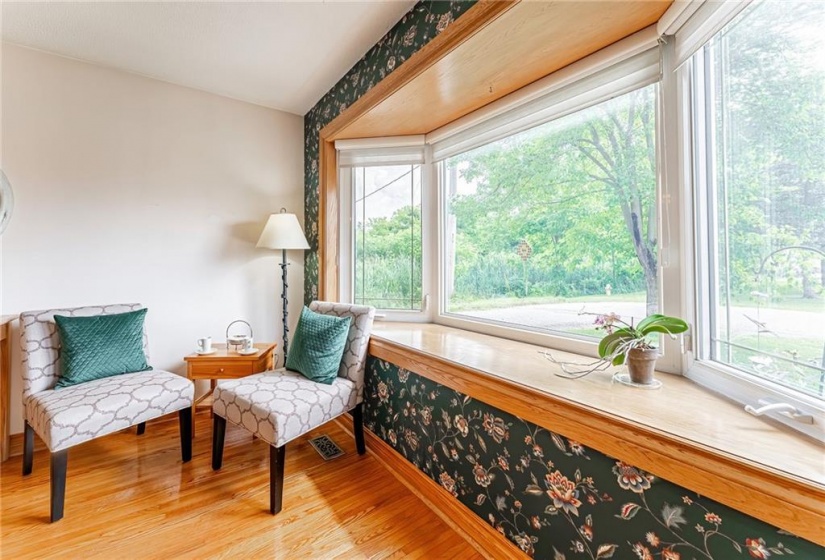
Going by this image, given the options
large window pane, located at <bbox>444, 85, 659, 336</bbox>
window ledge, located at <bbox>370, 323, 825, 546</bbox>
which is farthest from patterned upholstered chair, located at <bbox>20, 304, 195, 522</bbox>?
large window pane, located at <bbox>444, 85, 659, 336</bbox>

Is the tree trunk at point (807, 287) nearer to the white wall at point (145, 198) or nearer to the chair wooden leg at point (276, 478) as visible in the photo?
the chair wooden leg at point (276, 478)

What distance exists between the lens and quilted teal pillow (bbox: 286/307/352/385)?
1.90m

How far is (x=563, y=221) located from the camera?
1.70 m

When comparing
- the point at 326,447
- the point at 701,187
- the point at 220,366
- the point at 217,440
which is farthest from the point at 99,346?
the point at 701,187

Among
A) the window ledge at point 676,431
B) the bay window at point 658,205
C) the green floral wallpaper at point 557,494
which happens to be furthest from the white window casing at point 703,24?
the green floral wallpaper at point 557,494

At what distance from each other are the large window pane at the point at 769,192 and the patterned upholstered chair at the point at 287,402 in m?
1.63

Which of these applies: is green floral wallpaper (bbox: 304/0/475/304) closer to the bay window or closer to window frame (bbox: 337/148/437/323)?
window frame (bbox: 337/148/437/323)

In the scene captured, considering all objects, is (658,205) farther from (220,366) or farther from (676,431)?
(220,366)

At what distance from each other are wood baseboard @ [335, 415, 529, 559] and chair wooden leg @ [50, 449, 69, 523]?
1.40m

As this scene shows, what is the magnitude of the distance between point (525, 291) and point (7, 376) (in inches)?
118

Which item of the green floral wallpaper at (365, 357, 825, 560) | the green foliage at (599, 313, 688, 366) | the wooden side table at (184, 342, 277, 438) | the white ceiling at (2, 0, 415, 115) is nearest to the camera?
the green floral wallpaper at (365, 357, 825, 560)

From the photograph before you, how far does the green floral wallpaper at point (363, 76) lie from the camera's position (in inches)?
62.5

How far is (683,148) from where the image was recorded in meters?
1.23

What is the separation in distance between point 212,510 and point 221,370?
83 centimetres
